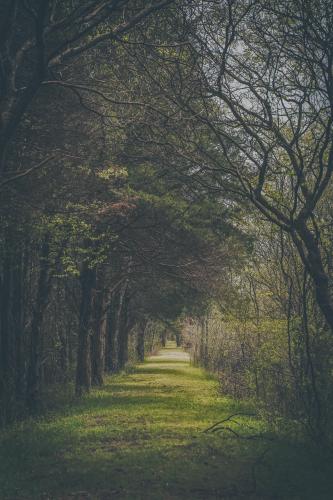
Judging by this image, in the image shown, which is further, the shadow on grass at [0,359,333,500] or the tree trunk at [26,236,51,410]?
the tree trunk at [26,236,51,410]

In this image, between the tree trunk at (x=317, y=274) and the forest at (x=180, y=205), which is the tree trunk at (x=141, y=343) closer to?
the forest at (x=180, y=205)

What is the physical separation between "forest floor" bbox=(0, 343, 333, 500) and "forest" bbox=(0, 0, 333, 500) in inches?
2.0

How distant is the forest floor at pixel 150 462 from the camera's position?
818cm

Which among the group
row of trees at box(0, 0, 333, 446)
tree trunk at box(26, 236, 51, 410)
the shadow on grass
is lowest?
the shadow on grass

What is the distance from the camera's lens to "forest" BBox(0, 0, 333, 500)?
8539mm

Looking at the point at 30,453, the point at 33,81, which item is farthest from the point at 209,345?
the point at 33,81

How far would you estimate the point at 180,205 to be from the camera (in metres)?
17.5

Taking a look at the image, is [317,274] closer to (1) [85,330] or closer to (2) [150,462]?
(2) [150,462]

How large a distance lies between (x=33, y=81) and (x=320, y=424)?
6.35 metres

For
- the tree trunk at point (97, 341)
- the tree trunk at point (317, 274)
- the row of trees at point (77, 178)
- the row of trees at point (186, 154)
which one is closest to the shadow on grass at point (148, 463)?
the row of trees at point (186, 154)

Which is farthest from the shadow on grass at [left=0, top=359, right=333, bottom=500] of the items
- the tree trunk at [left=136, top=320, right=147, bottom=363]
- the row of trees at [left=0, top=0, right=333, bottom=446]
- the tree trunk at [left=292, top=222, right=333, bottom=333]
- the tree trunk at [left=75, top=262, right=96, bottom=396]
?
the tree trunk at [left=136, top=320, right=147, bottom=363]

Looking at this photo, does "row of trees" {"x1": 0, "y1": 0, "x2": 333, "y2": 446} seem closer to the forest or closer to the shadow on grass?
the forest

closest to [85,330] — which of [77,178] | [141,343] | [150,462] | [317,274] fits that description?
[77,178]

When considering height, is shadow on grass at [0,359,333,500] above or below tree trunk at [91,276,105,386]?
below
